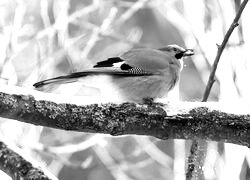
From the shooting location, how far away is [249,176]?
3908mm

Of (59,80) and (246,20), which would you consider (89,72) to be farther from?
(246,20)

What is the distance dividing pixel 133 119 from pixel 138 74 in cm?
147

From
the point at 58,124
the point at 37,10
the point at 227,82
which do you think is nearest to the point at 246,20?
the point at 227,82

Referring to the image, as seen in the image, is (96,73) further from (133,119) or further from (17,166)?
(17,166)

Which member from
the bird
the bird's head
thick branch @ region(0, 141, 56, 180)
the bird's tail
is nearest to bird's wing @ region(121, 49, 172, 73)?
the bird

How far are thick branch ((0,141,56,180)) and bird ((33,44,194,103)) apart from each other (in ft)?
4.39

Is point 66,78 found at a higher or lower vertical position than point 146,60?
lower

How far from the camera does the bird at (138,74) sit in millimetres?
3927

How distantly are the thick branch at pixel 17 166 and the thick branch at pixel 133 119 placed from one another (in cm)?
23

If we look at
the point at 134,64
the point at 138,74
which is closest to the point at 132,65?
the point at 134,64

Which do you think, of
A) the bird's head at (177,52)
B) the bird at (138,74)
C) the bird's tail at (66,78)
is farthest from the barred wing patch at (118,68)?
the bird's head at (177,52)

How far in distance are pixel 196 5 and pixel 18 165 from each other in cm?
350

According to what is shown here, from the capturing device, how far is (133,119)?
2.62 meters

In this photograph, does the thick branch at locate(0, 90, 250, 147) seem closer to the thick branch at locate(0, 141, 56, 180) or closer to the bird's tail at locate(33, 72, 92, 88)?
the thick branch at locate(0, 141, 56, 180)
